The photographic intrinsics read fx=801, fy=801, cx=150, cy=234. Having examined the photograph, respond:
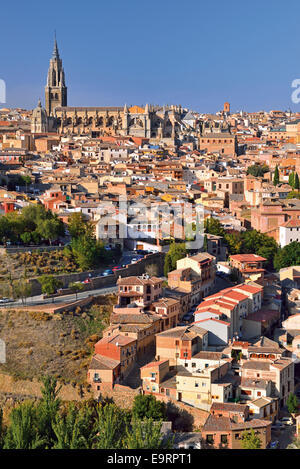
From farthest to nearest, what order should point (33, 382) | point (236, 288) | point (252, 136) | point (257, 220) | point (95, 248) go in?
point (252, 136) < point (257, 220) < point (95, 248) < point (236, 288) < point (33, 382)

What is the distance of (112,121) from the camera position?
4306 cm

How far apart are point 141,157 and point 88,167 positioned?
3.32m

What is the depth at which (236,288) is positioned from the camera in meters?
15.7

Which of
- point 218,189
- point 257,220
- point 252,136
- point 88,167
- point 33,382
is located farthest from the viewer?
point 252,136

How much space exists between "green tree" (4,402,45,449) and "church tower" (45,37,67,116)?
36813 millimetres

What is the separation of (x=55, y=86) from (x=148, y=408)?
37.5 meters

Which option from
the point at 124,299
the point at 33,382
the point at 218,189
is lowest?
the point at 33,382

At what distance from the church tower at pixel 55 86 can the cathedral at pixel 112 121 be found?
488 mm

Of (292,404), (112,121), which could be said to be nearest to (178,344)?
(292,404)

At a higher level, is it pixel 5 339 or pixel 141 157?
pixel 141 157

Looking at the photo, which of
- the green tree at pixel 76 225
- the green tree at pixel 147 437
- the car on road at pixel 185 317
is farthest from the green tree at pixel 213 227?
the green tree at pixel 147 437

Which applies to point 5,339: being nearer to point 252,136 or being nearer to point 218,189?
point 218,189

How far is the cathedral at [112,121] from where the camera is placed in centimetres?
3943
